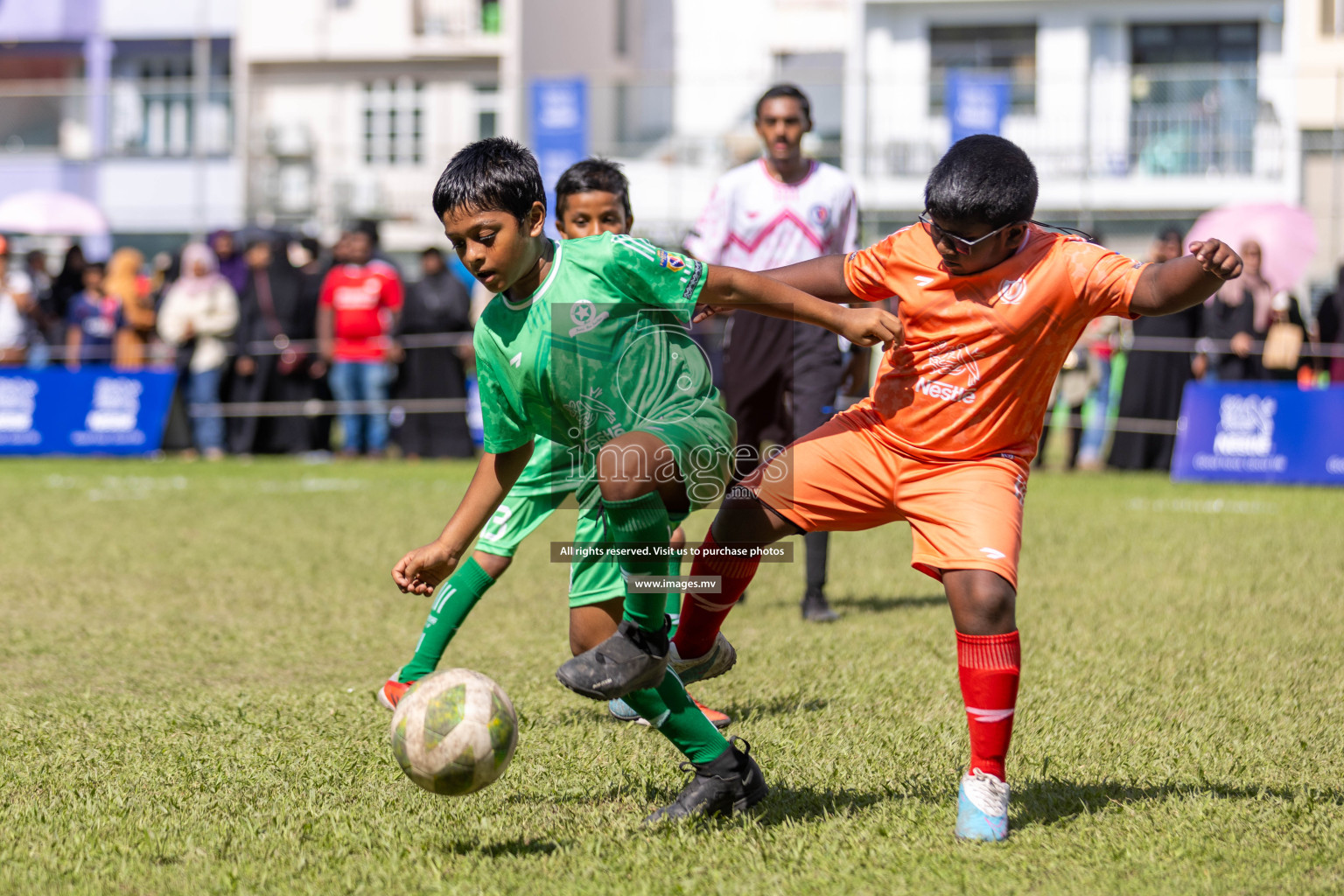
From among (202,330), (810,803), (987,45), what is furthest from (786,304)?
(987,45)

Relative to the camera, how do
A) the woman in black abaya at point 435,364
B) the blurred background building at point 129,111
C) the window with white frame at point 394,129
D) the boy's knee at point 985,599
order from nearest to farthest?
the boy's knee at point 985,599 < the woman in black abaya at point 435,364 < the window with white frame at point 394,129 < the blurred background building at point 129,111

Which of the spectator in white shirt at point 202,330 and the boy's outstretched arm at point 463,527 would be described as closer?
the boy's outstretched arm at point 463,527

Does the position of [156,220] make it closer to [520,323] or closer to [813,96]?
[813,96]

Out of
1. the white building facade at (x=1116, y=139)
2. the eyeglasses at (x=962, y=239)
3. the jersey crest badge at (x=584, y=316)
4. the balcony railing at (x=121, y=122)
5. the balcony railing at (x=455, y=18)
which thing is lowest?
the jersey crest badge at (x=584, y=316)

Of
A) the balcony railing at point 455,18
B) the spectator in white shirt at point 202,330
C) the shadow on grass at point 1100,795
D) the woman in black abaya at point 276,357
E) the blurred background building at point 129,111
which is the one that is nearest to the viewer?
the shadow on grass at point 1100,795

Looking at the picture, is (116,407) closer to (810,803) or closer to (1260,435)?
(1260,435)

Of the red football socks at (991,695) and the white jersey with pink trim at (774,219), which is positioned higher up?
the white jersey with pink trim at (774,219)

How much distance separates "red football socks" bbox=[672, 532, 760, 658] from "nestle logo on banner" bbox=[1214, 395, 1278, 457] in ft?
34.0

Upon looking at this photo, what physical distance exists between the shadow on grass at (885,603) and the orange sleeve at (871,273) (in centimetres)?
336

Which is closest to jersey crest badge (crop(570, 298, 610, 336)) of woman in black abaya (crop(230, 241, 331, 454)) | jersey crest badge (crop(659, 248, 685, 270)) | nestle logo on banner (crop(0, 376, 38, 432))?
jersey crest badge (crop(659, 248, 685, 270))

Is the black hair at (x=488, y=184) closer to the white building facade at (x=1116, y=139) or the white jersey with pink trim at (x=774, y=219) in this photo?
the white jersey with pink trim at (x=774, y=219)

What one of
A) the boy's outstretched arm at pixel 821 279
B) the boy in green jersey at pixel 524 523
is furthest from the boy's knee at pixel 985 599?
the boy in green jersey at pixel 524 523

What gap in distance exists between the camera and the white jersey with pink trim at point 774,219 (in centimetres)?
709

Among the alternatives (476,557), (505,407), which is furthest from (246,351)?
(505,407)
